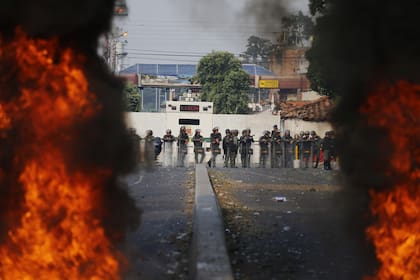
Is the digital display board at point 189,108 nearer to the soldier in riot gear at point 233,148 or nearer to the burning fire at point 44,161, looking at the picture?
the soldier in riot gear at point 233,148

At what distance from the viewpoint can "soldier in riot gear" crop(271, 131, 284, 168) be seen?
26.4 metres

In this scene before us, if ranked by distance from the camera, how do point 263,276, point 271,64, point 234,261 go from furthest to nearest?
point 271,64, point 234,261, point 263,276

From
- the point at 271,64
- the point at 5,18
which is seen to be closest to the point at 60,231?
the point at 5,18

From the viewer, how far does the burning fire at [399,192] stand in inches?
242

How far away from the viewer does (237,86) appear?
38438 millimetres

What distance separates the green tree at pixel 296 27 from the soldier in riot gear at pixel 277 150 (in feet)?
60.0

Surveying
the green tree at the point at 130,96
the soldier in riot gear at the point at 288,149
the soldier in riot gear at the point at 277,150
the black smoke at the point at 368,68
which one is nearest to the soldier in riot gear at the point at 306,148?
the soldier in riot gear at the point at 288,149

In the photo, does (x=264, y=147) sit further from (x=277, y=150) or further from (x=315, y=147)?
(x=315, y=147)

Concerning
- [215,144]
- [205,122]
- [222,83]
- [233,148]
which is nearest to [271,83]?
[233,148]

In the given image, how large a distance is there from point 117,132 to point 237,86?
32.3 m

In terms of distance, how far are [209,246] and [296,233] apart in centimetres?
249

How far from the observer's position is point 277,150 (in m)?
26.7

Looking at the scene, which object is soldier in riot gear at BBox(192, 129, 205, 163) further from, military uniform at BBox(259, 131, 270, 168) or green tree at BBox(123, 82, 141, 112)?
green tree at BBox(123, 82, 141, 112)

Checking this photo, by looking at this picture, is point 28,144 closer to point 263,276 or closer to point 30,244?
point 30,244
